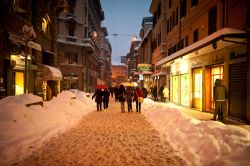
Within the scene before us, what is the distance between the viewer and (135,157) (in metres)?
6.77

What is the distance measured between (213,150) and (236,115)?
8269 mm

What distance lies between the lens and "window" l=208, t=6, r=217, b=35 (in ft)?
56.3

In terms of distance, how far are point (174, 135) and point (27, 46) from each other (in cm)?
986

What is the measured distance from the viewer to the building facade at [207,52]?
43.0 feet

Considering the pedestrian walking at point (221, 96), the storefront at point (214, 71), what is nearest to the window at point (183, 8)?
the storefront at point (214, 71)

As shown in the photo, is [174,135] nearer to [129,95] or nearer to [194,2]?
[129,95]

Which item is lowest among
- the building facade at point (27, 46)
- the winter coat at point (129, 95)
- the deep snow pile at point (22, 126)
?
the deep snow pile at point (22, 126)

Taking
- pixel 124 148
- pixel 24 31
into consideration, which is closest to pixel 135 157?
pixel 124 148

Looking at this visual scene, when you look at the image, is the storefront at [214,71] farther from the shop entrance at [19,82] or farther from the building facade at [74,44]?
the building facade at [74,44]

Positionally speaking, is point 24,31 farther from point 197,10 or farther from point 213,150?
point 197,10

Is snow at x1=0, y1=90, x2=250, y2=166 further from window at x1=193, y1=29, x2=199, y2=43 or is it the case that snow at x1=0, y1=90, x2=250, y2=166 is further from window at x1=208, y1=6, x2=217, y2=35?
window at x1=193, y1=29, x2=199, y2=43

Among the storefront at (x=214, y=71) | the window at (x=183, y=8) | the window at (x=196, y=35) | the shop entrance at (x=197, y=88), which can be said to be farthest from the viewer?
the window at (x=183, y=8)

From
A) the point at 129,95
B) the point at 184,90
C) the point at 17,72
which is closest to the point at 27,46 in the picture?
the point at 17,72

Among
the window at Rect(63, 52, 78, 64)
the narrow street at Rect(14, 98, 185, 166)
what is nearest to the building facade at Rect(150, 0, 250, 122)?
the narrow street at Rect(14, 98, 185, 166)
